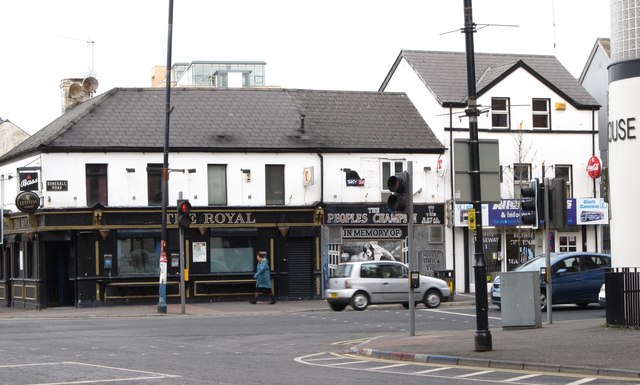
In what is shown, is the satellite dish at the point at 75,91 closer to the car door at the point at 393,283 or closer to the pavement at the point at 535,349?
the car door at the point at 393,283

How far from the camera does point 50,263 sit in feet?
139

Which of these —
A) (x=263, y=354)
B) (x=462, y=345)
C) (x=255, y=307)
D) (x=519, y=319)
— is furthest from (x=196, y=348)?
(x=255, y=307)

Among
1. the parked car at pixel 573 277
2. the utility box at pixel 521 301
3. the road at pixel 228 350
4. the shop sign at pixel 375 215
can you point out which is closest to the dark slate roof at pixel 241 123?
the shop sign at pixel 375 215

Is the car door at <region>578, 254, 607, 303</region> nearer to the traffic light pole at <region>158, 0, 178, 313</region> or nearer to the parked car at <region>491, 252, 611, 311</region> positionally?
the parked car at <region>491, 252, 611, 311</region>

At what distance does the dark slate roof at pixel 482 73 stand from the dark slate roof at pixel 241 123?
5.36 feet

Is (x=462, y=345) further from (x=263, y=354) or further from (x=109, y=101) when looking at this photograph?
(x=109, y=101)

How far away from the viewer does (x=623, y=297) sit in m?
22.0

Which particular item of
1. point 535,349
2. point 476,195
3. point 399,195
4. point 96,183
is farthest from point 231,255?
point 535,349

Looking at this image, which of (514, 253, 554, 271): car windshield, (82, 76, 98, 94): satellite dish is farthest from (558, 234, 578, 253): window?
(82, 76, 98, 94): satellite dish

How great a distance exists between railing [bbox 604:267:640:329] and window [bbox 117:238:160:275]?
22719 millimetres

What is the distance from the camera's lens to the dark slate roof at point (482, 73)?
45875 mm

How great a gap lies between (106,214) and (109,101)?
537 cm

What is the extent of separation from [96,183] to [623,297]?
24.2 meters

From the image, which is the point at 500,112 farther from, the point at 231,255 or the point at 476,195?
the point at 476,195
